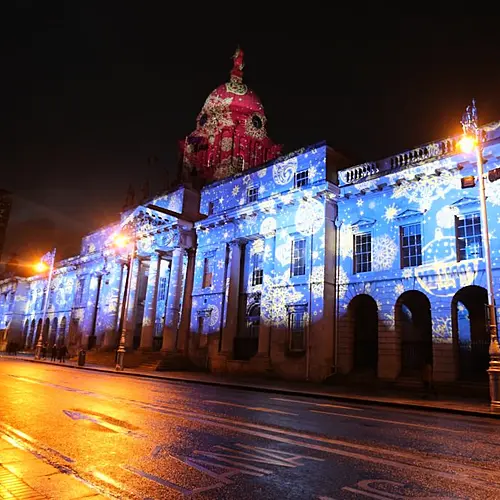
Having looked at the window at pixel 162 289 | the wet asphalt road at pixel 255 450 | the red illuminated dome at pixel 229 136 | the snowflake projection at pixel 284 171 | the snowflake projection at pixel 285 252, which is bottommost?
the wet asphalt road at pixel 255 450

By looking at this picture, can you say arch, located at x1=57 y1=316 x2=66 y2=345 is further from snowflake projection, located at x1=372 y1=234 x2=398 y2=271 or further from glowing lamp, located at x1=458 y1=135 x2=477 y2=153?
glowing lamp, located at x1=458 y1=135 x2=477 y2=153

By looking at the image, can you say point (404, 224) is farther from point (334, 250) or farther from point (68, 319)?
point (68, 319)

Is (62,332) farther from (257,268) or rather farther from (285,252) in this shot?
(285,252)

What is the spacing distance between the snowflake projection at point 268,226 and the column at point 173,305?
7723mm

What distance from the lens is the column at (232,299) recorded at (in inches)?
1169

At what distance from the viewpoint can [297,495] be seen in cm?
474

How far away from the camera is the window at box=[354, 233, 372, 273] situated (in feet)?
80.6

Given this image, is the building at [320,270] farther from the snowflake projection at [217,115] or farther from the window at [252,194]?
the snowflake projection at [217,115]

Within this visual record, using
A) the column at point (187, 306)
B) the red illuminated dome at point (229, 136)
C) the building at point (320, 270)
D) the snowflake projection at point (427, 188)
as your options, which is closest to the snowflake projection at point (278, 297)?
the building at point (320, 270)

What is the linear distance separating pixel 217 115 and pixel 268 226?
71.5 ft

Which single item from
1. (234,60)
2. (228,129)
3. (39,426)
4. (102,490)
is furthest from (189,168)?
(102,490)

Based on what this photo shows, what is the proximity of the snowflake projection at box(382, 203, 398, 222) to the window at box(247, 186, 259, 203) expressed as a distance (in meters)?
9.85

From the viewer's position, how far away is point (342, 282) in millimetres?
25078

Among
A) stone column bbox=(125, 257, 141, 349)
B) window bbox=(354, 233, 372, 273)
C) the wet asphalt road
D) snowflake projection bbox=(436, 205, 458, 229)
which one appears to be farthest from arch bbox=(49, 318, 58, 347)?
snowflake projection bbox=(436, 205, 458, 229)
